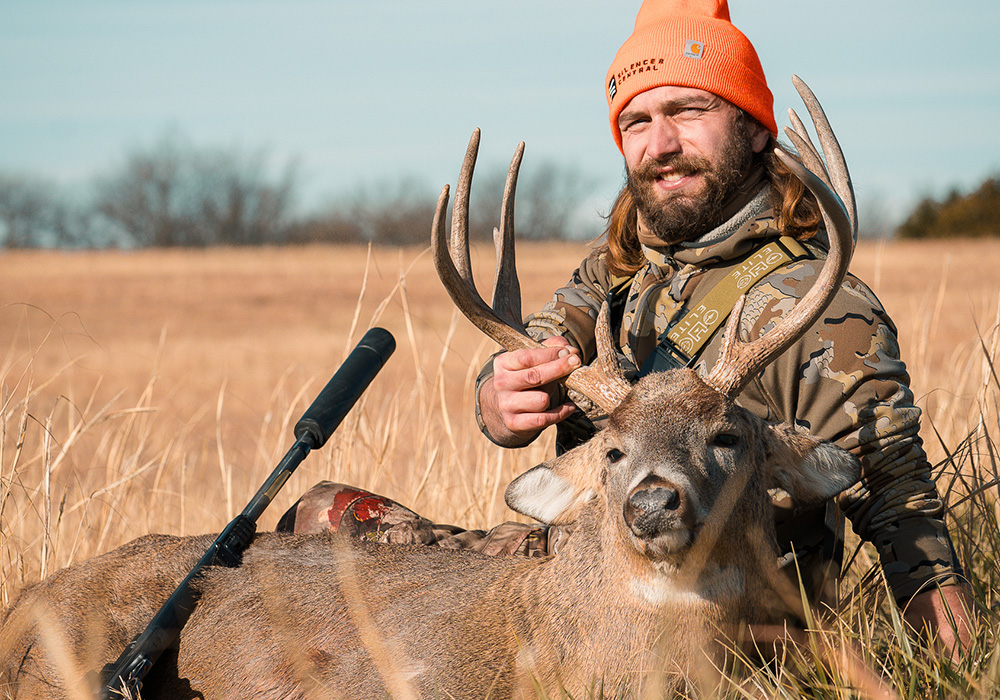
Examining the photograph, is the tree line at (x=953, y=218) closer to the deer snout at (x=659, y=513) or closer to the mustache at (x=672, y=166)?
the mustache at (x=672, y=166)

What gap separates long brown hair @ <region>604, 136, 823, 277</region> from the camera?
4.31m

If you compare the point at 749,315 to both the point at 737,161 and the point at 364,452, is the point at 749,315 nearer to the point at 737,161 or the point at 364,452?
the point at 737,161

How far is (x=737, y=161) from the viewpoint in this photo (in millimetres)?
4566

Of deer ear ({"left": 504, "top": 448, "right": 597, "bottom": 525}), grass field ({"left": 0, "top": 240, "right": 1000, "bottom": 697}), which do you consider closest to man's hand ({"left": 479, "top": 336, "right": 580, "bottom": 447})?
deer ear ({"left": 504, "top": 448, "right": 597, "bottom": 525})

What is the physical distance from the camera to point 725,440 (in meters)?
3.36

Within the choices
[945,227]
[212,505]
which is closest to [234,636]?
[212,505]

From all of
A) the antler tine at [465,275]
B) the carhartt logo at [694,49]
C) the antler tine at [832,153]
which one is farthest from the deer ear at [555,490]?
the carhartt logo at [694,49]

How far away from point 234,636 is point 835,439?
2.46 meters

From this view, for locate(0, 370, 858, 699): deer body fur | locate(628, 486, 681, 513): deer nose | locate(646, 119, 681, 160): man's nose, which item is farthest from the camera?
locate(646, 119, 681, 160): man's nose

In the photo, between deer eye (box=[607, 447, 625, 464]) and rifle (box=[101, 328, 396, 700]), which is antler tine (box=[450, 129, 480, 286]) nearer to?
deer eye (box=[607, 447, 625, 464])

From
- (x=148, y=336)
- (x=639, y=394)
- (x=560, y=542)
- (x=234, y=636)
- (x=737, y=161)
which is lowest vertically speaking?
(x=148, y=336)

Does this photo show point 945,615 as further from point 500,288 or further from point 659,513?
point 500,288

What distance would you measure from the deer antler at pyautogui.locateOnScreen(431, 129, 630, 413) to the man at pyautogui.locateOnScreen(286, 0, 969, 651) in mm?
110

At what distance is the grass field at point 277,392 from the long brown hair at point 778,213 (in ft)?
4.22
